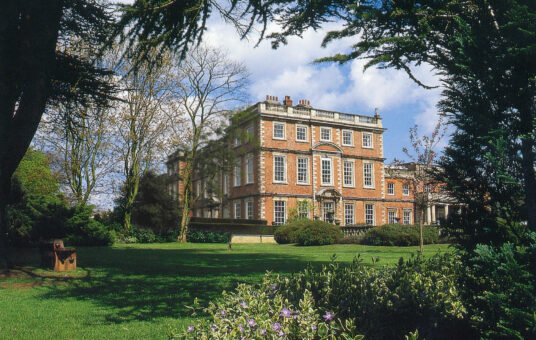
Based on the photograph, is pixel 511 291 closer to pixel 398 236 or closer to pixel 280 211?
pixel 398 236

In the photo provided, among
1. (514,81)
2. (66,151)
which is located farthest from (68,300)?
(66,151)

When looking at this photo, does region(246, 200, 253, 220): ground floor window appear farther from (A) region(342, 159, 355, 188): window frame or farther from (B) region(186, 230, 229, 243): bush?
(A) region(342, 159, 355, 188): window frame

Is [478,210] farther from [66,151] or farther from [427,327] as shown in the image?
[66,151]

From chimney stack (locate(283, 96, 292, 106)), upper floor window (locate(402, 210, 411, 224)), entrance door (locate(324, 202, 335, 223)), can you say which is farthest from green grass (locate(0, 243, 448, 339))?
upper floor window (locate(402, 210, 411, 224))

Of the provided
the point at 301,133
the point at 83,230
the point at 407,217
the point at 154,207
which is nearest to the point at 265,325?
the point at 83,230

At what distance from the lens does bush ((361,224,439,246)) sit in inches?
922

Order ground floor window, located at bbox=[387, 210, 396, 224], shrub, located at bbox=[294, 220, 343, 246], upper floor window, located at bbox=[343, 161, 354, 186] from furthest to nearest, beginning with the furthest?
ground floor window, located at bbox=[387, 210, 396, 224]
upper floor window, located at bbox=[343, 161, 354, 186]
shrub, located at bbox=[294, 220, 343, 246]

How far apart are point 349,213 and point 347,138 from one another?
7.69m

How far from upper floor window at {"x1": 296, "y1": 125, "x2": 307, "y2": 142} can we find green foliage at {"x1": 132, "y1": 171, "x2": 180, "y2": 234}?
1444 cm

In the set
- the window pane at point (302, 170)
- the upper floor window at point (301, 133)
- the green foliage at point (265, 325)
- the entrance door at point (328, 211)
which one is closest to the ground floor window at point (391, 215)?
the entrance door at point (328, 211)

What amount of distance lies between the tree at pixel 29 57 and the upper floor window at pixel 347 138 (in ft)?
113

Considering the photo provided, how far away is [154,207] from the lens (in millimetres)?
30312

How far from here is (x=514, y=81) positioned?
10.2 feet

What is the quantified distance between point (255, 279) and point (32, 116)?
6059mm
